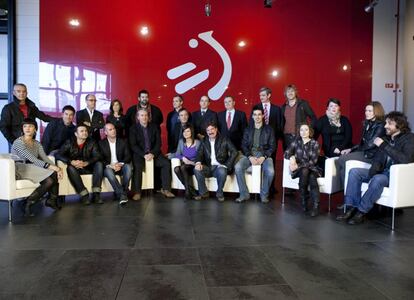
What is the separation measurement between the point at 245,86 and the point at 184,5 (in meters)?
1.74

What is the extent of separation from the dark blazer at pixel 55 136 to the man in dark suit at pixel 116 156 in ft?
1.65

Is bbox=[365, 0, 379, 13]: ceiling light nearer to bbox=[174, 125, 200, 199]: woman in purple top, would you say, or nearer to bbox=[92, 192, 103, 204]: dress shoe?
bbox=[174, 125, 200, 199]: woman in purple top

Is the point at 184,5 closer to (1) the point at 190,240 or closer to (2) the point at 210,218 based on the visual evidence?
(2) the point at 210,218

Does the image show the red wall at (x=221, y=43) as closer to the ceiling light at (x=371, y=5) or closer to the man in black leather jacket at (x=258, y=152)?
the ceiling light at (x=371, y=5)

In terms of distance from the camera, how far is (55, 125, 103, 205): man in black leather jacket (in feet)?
15.3

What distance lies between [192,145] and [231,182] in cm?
74

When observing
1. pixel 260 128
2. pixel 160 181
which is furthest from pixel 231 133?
pixel 160 181

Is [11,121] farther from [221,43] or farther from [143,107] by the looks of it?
[221,43]

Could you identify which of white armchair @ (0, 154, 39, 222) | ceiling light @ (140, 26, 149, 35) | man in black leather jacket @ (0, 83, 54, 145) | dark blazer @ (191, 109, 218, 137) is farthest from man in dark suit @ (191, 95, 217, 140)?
white armchair @ (0, 154, 39, 222)

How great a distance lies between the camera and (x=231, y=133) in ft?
17.9

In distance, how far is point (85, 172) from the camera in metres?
4.86

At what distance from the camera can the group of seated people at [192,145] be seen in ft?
13.9

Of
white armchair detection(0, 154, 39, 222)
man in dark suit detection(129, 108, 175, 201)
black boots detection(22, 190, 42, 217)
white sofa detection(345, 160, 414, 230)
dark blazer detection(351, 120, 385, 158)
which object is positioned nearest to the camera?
white sofa detection(345, 160, 414, 230)

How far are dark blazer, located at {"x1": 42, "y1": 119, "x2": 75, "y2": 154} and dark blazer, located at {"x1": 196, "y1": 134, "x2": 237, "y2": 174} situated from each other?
1.75m
